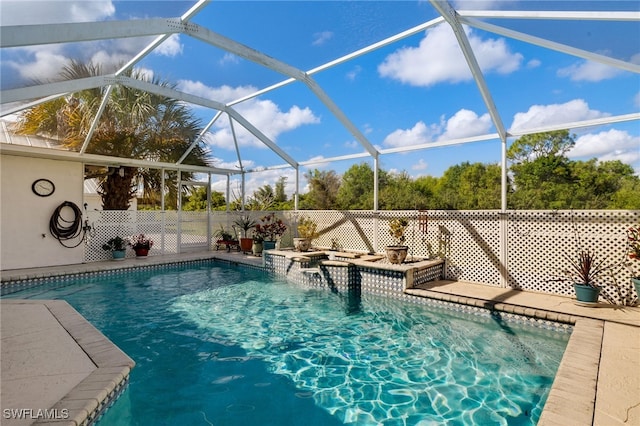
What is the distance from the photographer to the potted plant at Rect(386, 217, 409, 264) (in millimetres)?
7370

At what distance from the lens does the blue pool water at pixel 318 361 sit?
10.5 ft

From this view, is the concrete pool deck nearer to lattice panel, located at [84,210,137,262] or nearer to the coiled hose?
the coiled hose

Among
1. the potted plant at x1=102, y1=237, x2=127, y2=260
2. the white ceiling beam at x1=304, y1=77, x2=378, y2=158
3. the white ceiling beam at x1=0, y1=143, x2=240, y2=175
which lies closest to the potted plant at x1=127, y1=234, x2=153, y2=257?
the potted plant at x1=102, y1=237, x2=127, y2=260

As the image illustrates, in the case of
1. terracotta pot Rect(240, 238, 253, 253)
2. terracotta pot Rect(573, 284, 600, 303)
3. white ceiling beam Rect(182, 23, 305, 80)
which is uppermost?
white ceiling beam Rect(182, 23, 305, 80)

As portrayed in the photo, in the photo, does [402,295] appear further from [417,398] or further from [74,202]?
[74,202]

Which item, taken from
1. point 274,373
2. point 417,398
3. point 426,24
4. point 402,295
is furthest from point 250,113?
point 417,398

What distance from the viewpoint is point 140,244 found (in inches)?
417

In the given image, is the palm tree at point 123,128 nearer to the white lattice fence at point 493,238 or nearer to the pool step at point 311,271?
the white lattice fence at point 493,238

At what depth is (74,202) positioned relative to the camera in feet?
31.6

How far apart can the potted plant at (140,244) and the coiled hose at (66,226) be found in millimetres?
1348

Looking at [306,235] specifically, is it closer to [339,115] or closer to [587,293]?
[339,115]

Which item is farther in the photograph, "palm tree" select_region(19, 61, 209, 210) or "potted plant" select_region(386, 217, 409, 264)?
"palm tree" select_region(19, 61, 209, 210)

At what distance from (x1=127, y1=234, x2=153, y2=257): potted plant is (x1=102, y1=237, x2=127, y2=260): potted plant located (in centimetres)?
38

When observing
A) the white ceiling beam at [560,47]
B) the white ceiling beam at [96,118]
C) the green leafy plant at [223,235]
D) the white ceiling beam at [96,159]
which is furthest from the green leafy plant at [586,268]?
the white ceiling beam at [96,159]
